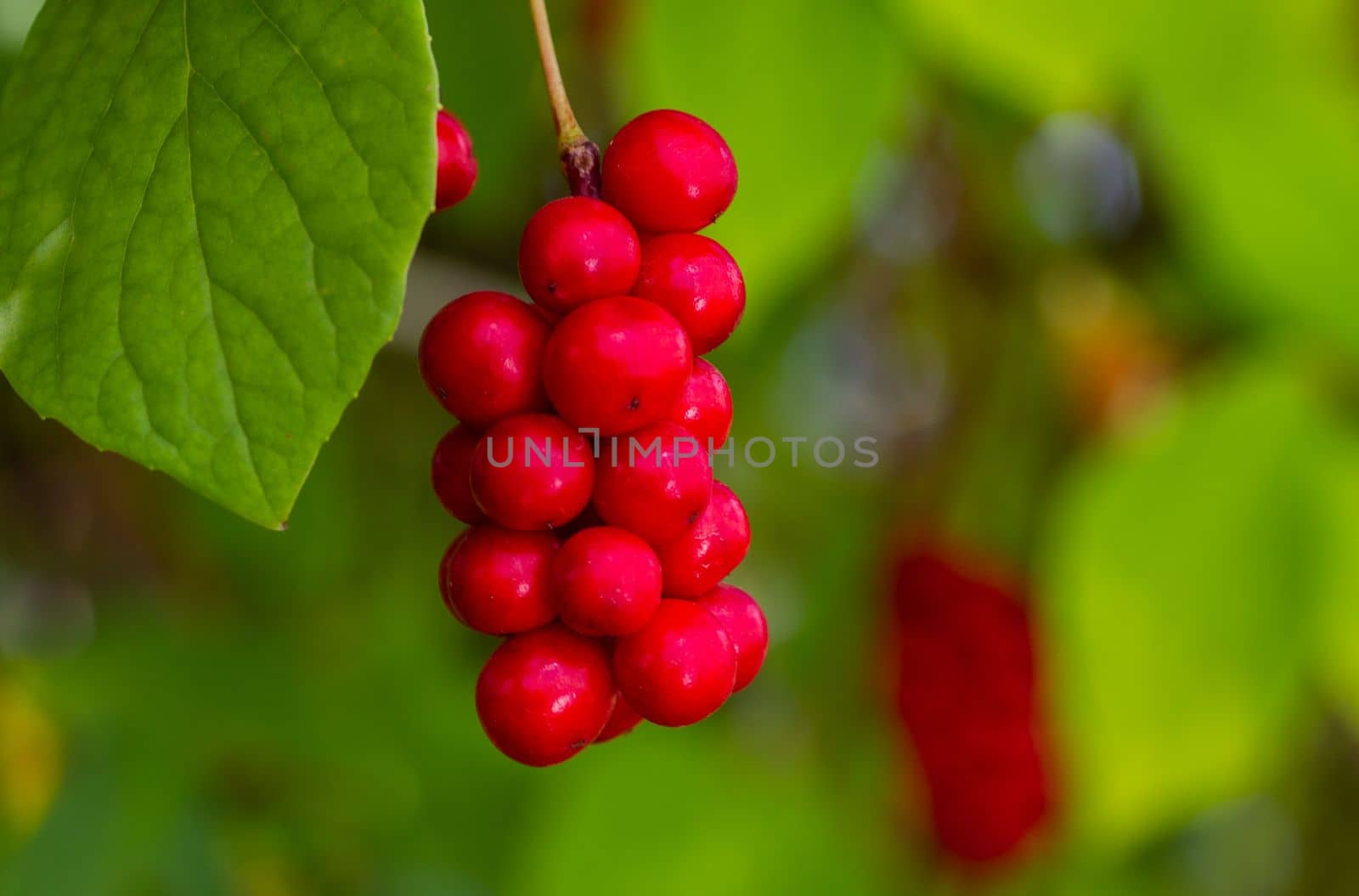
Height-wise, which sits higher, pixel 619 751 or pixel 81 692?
pixel 619 751

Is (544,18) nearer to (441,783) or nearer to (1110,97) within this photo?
(1110,97)

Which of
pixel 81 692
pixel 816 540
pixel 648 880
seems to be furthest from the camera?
pixel 816 540

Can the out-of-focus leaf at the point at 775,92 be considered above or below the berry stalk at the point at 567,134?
below

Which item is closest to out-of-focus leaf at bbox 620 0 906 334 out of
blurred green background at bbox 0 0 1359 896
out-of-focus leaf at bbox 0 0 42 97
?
blurred green background at bbox 0 0 1359 896

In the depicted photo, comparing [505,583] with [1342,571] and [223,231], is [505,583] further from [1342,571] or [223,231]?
[1342,571]

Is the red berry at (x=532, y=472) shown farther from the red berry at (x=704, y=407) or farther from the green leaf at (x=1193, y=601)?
the green leaf at (x=1193, y=601)

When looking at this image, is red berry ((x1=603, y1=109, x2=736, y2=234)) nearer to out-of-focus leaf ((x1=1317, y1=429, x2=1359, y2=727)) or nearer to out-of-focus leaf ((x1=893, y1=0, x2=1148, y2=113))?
out-of-focus leaf ((x1=893, y1=0, x2=1148, y2=113))

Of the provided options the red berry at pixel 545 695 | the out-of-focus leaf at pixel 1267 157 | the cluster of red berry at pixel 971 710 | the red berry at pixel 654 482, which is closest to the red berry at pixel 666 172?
the red berry at pixel 654 482

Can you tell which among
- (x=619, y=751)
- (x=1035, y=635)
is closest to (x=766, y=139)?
(x=619, y=751)
